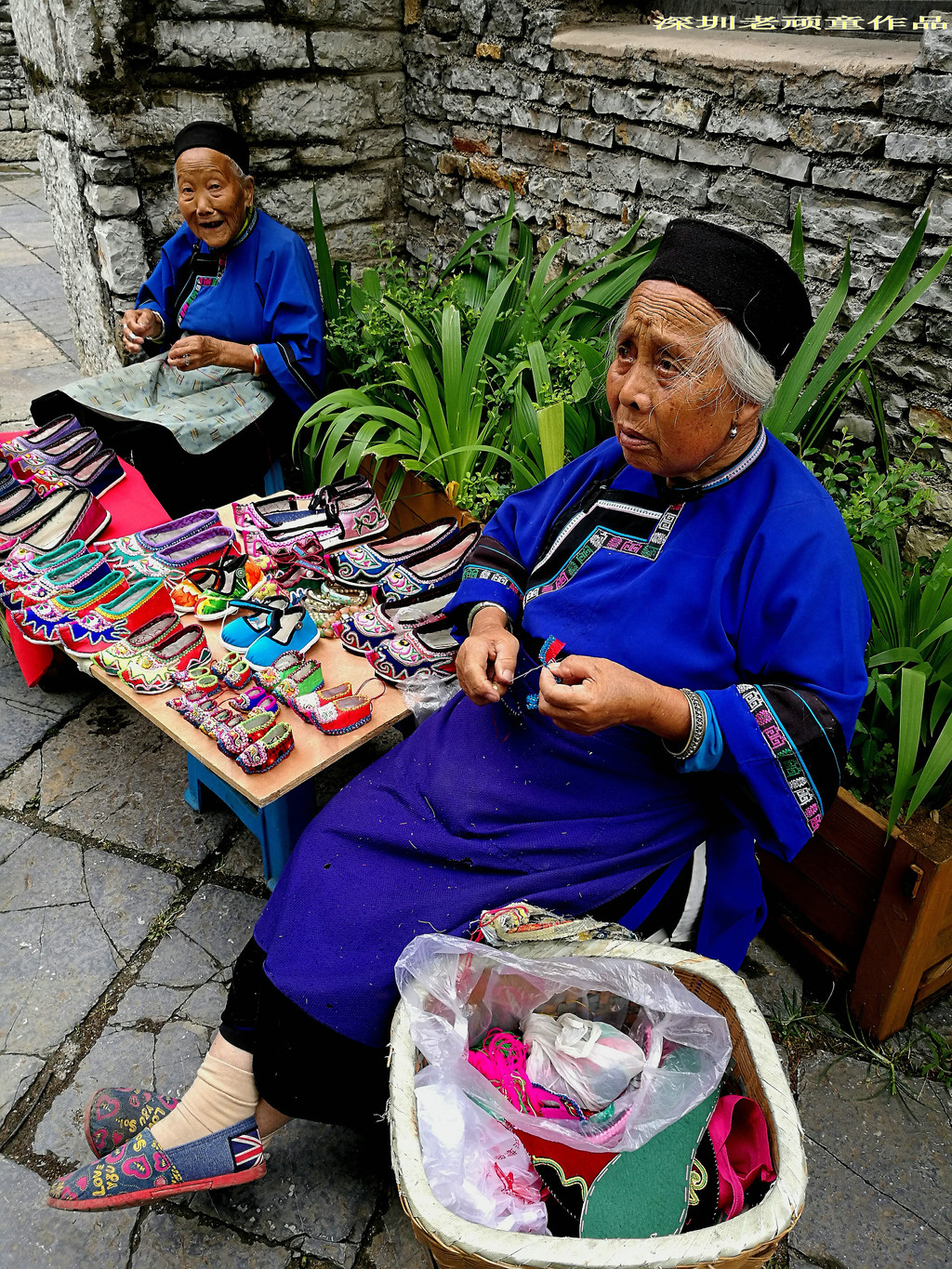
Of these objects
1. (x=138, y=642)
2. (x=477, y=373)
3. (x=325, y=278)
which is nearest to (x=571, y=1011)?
(x=138, y=642)

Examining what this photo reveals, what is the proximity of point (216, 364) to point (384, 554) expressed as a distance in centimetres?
114

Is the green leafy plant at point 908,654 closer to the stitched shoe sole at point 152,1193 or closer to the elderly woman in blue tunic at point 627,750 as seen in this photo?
the elderly woman in blue tunic at point 627,750

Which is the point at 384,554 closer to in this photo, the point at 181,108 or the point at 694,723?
the point at 694,723

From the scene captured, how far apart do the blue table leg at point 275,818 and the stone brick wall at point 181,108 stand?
2670mm

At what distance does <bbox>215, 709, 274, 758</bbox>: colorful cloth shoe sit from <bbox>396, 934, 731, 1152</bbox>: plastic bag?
65cm

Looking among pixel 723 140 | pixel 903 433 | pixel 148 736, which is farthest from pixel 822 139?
pixel 148 736

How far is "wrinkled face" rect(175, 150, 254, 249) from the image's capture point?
302 centimetres

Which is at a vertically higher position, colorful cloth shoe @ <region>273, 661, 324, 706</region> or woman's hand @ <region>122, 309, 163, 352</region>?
woman's hand @ <region>122, 309, 163, 352</region>

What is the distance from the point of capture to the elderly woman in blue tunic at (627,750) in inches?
59.7

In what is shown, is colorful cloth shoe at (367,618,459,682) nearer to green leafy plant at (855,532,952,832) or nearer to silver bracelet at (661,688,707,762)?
silver bracelet at (661,688,707,762)

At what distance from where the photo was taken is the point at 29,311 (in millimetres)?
6105

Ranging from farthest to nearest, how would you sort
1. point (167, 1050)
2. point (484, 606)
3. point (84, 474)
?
point (84, 474)
point (167, 1050)
point (484, 606)

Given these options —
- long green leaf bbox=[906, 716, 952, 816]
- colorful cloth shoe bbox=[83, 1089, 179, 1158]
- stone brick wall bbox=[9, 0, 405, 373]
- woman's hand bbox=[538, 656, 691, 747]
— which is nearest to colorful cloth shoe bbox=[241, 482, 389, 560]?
woman's hand bbox=[538, 656, 691, 747]

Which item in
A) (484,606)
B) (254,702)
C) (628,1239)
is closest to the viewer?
(628,1239)
